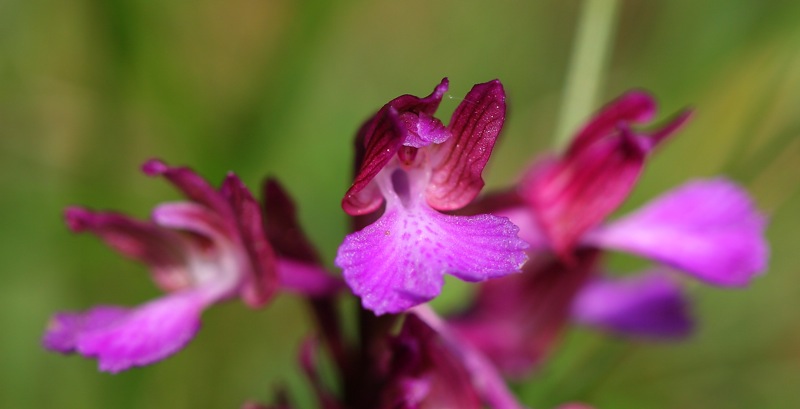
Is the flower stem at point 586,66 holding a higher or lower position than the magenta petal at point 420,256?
higher

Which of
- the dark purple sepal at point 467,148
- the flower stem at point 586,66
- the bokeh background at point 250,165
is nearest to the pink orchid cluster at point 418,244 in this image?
the dark purple sepal at point 467,148

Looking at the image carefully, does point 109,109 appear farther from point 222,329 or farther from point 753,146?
point 753,146

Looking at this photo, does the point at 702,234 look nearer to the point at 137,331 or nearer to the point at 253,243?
the point at 253,243

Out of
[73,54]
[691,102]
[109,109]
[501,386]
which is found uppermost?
[73,54]

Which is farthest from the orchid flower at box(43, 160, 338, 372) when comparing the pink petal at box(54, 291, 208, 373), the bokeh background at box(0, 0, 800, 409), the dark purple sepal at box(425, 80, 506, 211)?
the bokeh background at box(0, 0, 800, 409)

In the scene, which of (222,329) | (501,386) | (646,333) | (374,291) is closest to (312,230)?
(222,329)

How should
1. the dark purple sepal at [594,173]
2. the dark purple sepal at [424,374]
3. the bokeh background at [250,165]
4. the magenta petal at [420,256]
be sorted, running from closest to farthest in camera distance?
1. the magenta petal at [420,256]
2. the dark purple sepal at [424,374]
3. the dark purple sepal at [594,173]
4. the bokeh background at [250,165]

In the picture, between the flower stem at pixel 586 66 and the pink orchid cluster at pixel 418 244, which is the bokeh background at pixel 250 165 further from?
the pink orchid cluster at pixel 418 244
